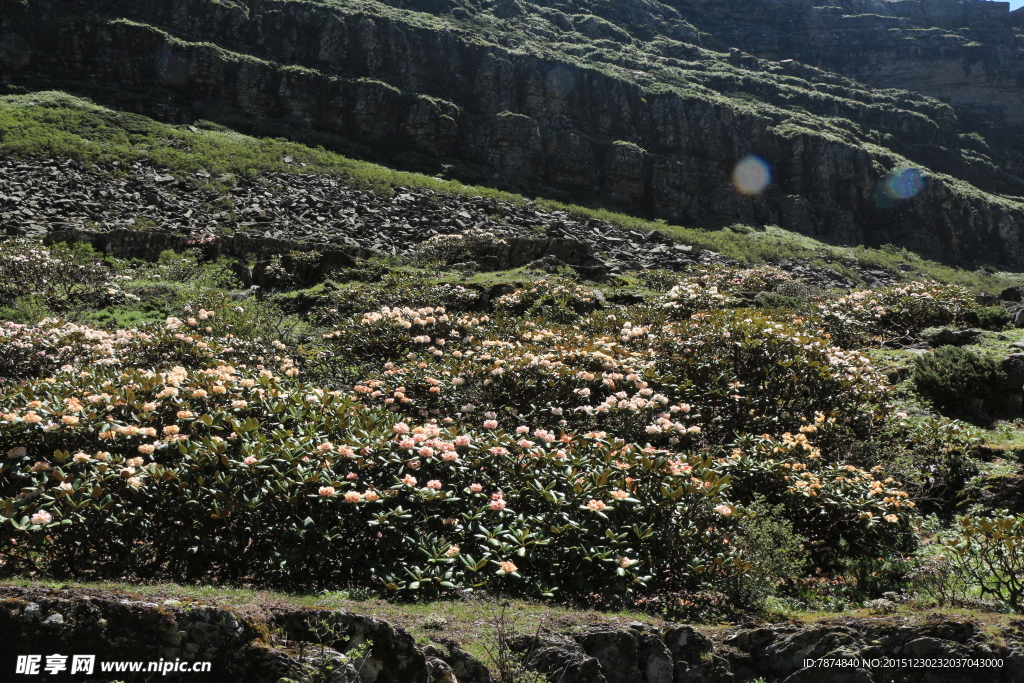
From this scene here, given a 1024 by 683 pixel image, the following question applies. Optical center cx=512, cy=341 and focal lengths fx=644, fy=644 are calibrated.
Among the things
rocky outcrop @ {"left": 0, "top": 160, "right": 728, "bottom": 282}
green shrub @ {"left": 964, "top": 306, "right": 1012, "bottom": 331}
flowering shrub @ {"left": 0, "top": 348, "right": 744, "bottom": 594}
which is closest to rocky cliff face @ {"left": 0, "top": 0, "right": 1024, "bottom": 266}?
rocky outcrop @ {"left": 0, "top": 160, "right": 728, "bottom": 282}

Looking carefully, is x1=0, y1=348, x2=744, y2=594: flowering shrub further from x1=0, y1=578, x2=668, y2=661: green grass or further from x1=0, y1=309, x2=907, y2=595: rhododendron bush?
x1=0, y1=578, x2=668, y2=661: green grass

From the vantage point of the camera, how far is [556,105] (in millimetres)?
46719

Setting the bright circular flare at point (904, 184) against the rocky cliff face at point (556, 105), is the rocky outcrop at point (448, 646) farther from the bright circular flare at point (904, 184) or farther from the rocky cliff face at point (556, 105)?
the bright circular flare at point (904, 184)

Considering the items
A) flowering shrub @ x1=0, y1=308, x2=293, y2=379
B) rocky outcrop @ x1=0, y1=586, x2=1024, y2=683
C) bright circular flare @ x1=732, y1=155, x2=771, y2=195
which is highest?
bright circular flare @ x1=732, y1=155, x2=771, y2=195

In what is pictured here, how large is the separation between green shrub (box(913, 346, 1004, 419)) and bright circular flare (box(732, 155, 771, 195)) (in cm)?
4132

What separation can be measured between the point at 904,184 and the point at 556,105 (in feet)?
86.1

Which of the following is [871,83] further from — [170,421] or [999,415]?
[170,421]

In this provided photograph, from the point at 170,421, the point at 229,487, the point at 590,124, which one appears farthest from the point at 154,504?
the point at 590,124

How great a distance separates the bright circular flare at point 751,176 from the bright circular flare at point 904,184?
861cm

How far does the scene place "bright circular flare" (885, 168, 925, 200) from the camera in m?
47.2

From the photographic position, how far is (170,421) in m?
4.67

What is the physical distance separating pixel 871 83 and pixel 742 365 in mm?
78902

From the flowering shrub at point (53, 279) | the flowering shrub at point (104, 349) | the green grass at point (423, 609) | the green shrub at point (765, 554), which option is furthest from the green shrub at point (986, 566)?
the flowering shrub at point (53, 279)

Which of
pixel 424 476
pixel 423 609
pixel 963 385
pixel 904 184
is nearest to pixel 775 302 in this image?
pixel 963 385
